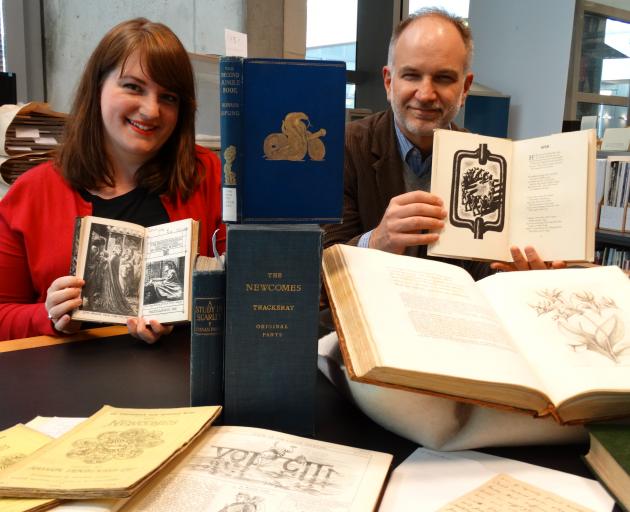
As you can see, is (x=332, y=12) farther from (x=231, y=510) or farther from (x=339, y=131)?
(x=231, y=510)

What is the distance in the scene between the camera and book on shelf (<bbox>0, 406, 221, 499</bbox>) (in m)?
0.54

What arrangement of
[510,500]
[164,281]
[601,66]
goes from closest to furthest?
[510,500]
[164,281]
[601,66]

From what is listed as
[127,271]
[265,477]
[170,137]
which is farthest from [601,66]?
[265,477]

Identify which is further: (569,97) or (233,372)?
(569,97)

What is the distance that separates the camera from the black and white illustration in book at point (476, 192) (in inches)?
48.6

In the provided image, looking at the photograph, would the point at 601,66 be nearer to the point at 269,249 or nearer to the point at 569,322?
the point at 569,322

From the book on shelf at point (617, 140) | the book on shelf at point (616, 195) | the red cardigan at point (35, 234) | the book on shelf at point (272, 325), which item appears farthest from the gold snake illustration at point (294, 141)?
the book on shelf at point (617, 140)

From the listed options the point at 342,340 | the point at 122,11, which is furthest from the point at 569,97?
the point at 342,340

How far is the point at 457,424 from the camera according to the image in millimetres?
707

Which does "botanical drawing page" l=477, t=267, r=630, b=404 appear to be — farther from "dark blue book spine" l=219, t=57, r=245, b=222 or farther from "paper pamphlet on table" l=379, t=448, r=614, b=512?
"dark blue book spine" l=219, t=57, r=245, b=222

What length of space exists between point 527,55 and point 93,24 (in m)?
4.17

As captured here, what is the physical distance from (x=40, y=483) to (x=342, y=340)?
359mm

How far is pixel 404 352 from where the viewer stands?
25.3 inches

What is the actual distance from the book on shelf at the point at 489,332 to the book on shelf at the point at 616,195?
233 cm
